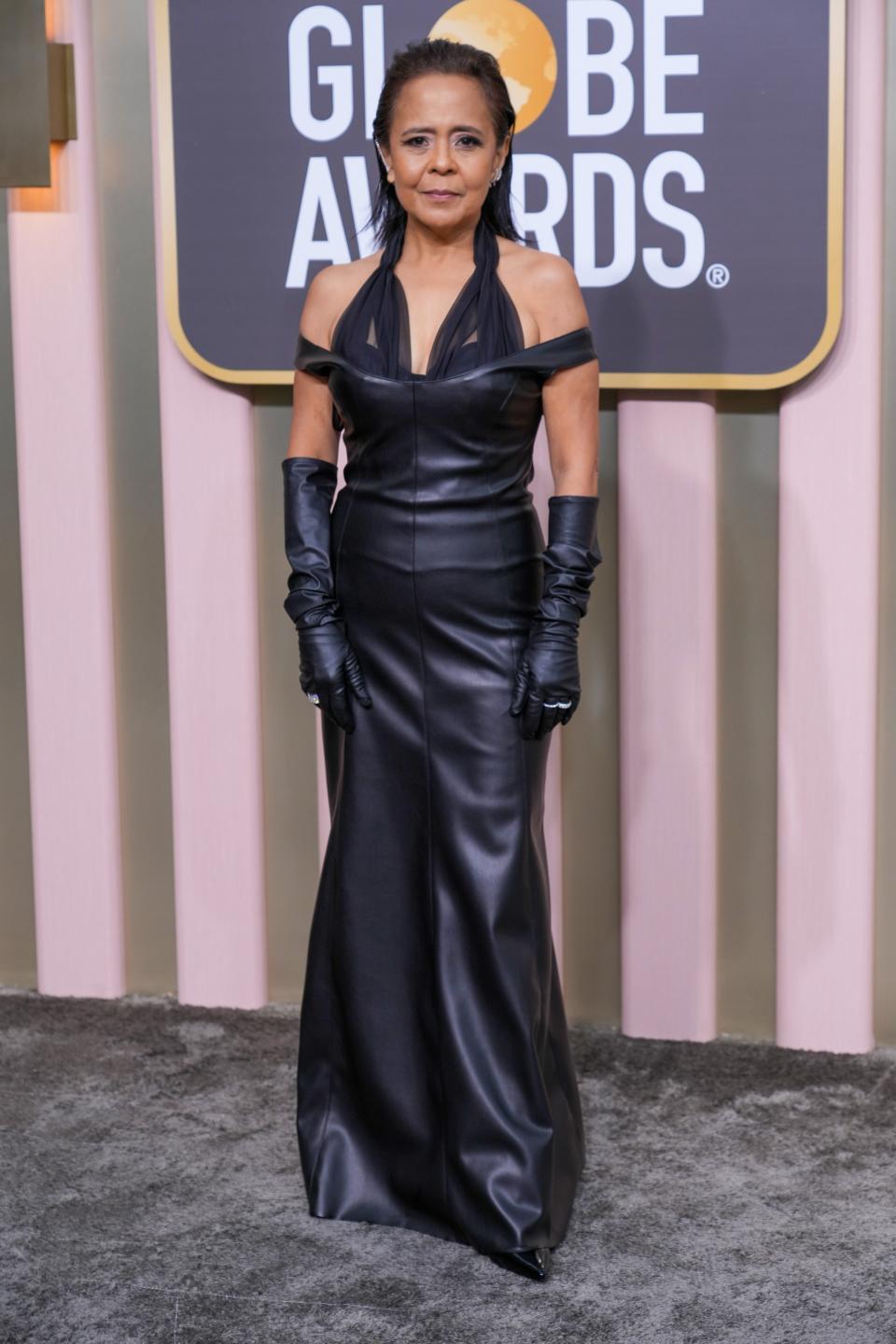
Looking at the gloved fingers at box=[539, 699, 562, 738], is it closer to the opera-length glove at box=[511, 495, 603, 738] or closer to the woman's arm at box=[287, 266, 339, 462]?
the opera-length glove at box=[511, 495, 603, 738]

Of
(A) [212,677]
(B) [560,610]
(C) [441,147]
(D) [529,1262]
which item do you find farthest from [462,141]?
(D) [529,1262]

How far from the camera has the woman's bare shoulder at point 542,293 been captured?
2.81 meters

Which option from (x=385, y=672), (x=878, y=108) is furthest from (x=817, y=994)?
(x=878, y=108)

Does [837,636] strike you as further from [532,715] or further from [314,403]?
[314,403]

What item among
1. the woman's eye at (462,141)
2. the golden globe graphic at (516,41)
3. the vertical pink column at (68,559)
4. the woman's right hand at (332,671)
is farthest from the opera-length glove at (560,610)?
the vertical pink column at (68,559)

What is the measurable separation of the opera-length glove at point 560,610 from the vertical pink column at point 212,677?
45.8 inches

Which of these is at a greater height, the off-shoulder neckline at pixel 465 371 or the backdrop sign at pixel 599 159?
the backdrop sign at pixel 599 159

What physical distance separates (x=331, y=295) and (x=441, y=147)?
302 mm

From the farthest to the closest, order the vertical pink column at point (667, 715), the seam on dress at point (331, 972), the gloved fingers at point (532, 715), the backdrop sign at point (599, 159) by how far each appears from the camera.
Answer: the vertical pink column at point (667, 715), the backdrop sign at point (599, 159), the seam on dress at point (331, 972), the gloved fingers at point (532, 715)

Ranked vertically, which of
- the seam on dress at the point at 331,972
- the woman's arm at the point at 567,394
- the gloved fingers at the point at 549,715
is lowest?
the seam on dress at the point at 331,972

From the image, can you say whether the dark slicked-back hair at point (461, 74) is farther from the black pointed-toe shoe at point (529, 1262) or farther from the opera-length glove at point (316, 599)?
the black pointed-toe shoe at point (529, 1262)

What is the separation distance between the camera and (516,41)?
3492 millimetres

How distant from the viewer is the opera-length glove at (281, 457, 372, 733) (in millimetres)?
2912

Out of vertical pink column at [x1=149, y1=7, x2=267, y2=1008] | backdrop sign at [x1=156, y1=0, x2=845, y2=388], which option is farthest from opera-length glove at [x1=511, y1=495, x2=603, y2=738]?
vertical pink column at [x1=149, y1=7, x2=267, y2=1008]
